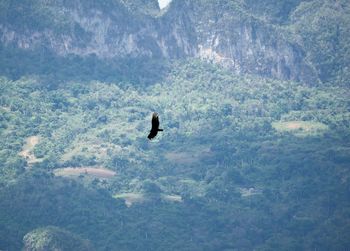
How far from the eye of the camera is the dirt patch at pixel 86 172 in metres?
120

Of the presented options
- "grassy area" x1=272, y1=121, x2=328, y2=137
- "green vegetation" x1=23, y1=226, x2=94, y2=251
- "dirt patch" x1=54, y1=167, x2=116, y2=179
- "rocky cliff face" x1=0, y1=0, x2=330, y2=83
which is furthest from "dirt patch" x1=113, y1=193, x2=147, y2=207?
"rocky cliff face" x1=0, y1=0, x2=330, y2=83

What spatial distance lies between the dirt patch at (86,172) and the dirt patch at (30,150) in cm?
255

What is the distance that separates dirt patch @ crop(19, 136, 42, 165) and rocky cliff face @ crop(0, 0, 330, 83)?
19.5 meters

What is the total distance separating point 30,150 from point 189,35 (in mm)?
29483

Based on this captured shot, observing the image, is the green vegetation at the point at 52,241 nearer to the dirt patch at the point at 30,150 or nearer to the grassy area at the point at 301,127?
the dirt patch at the point at 30,150

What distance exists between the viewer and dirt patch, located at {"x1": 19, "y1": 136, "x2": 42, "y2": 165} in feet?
403

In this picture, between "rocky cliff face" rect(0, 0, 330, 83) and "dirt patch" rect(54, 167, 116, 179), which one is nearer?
"dirt patch" rect(54, 167, 116, 179)

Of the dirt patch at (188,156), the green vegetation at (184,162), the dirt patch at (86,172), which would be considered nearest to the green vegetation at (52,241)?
the green vegetation at (184,162)

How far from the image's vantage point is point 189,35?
491 ft

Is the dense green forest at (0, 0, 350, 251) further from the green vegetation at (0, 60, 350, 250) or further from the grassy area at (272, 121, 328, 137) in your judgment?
the grassy area at (272, 121, 328, 137)

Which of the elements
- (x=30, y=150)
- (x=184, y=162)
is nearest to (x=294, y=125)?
(x=184, y=162)

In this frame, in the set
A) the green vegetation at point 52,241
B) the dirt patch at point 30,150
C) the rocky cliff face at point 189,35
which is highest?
the rocky cliff face at point 189,35

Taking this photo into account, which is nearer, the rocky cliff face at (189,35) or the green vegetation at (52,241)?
the green vegetation at (52,241)

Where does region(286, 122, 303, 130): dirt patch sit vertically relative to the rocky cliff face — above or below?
below
